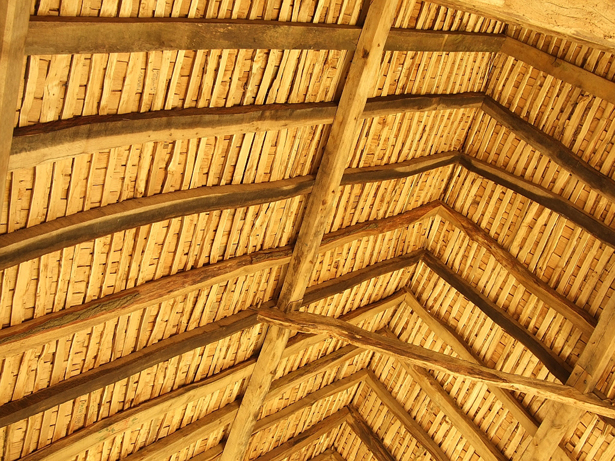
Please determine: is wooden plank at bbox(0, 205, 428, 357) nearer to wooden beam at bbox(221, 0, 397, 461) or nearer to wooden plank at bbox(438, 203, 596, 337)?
wooden beam at bbox(221, 0, 397, 461)

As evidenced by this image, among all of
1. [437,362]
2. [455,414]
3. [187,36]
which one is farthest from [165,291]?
[455,414]

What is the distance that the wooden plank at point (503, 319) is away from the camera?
4884mm

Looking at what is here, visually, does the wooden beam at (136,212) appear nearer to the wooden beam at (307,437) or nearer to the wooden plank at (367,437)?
the wooden beam at (307,437)

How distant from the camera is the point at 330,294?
5.11 metres

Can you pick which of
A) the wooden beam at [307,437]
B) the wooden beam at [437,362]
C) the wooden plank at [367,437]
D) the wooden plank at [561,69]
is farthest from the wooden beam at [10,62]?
the wooden plank at [367,437]

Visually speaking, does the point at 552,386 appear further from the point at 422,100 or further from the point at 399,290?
the point at 422,100

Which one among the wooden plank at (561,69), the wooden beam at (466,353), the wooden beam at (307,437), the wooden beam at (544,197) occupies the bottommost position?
the wooden beam at (307,437)

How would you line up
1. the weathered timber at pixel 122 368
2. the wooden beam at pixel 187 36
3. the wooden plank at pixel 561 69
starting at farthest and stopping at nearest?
the wooden plank at pixel 561 69 → the weathered timber at pixel 122 368 → the wooden beam at pixel 187 36

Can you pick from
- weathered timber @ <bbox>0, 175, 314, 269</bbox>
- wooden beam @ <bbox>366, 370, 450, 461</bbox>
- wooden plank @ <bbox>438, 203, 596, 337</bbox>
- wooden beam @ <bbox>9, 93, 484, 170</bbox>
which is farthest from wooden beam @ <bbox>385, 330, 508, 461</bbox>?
wooden beam @ <bbox>9, 93, 484, 170</bbox>

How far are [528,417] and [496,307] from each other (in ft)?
2.96

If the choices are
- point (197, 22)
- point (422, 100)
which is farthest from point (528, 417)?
point (197, 22)

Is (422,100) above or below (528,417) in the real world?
above

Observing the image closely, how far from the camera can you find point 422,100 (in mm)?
4691

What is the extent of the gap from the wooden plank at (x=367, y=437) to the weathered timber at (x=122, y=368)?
99.5 inches
